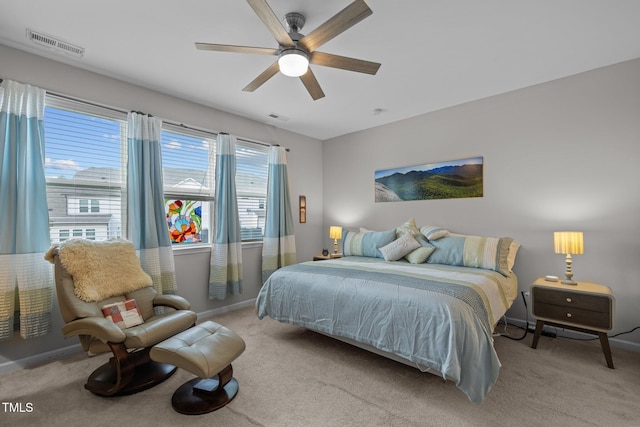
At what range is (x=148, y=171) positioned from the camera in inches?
121

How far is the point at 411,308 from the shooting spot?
2.12 metres

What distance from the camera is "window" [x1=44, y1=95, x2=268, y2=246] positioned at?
270 centimetres

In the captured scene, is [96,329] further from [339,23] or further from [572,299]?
[572,299]

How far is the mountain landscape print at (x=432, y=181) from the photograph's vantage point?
370 cm

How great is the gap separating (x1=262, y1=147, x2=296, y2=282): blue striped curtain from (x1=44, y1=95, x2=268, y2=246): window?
2.81ft

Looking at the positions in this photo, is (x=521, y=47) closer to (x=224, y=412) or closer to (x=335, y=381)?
(x=335, y=381)

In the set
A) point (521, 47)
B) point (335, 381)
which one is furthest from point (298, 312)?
point (521, 47)

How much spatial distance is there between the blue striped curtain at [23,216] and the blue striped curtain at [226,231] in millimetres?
1587

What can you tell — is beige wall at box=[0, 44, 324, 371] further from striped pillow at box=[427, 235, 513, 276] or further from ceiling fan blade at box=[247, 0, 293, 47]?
striped pillow at box=[427, 235, 513, 276]

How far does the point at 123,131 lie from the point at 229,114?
138 centimetres

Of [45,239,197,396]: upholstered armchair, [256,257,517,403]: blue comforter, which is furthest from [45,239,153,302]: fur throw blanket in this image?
[256,257,517,403]: blue comforter

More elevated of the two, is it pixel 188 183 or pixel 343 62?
pixel 343 62

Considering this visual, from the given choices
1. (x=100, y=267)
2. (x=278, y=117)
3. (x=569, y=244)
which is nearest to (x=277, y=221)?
(x=278, y=117)

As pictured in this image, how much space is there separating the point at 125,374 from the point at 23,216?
160 centimetres
